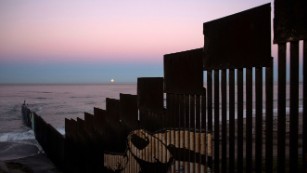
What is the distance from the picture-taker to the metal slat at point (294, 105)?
7.09 feet

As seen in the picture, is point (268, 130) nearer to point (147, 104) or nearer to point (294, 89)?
point (294, 89)

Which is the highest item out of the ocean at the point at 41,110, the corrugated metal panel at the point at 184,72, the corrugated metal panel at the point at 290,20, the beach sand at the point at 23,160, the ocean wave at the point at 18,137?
the corrugated metal panel at the point at 290,20

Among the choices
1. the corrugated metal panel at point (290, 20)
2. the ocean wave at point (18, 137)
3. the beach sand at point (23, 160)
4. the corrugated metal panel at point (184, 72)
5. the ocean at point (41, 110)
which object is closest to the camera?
the corrugated metal panel at point (290, 20)

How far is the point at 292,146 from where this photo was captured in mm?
2232

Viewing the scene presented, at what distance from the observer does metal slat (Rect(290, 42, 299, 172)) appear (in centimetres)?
216

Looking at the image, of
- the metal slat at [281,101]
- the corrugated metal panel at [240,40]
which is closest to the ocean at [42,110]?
the corrugated metal panel at [240,40]

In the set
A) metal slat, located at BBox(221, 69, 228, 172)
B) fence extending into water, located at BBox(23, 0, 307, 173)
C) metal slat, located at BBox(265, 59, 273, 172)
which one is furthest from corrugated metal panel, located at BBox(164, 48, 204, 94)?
metal slat, located at BBox(265, 59, 273, 172)

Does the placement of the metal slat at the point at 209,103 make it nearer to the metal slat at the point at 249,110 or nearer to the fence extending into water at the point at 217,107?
the fence extending into water at the point at 217,107

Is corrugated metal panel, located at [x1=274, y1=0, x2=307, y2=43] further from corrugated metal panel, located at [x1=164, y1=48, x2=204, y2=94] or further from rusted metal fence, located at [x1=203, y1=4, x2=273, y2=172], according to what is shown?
corrugated metal panel, located at [x1=164, y1=48, x2=204, y2=94]

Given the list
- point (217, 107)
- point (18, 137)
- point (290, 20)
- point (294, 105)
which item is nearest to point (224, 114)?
point (217, 107)

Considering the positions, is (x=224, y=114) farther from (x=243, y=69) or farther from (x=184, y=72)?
(x=184, y=72)

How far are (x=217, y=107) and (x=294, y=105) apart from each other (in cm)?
86

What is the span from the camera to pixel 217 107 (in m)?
2.94

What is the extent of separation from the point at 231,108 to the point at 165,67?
137cm
